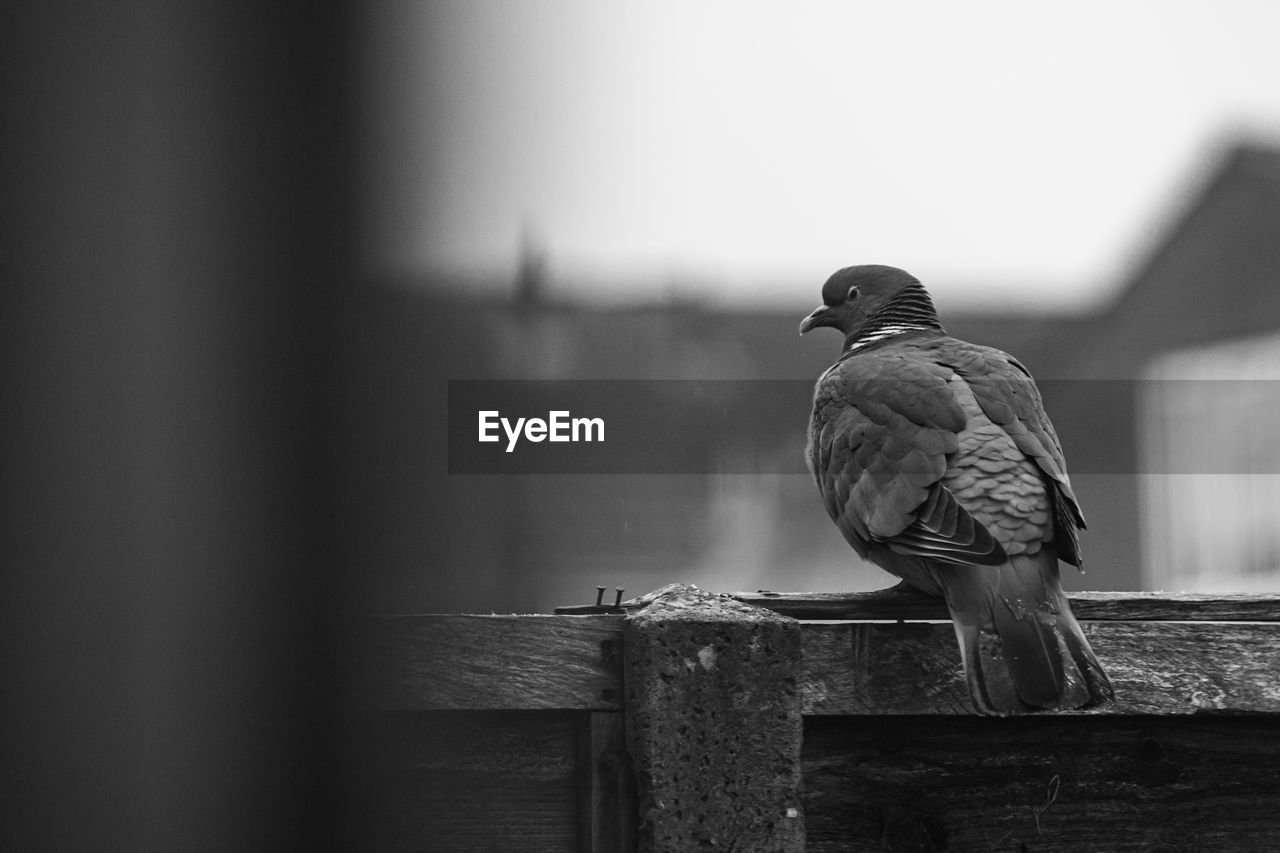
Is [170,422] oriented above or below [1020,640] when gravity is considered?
above

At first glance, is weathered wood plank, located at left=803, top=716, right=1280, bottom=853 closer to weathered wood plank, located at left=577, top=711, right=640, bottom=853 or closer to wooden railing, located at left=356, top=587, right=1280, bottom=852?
wooden railing, located at left=356, top=587, right=1280, bottom=852

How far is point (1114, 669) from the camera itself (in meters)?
1.75

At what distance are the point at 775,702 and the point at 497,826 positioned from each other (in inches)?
13.1

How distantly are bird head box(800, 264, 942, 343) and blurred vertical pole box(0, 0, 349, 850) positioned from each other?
8.97 feet

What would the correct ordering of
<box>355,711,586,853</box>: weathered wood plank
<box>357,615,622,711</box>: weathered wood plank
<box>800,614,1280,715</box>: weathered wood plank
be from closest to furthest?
1. <box>355,711,586,853</box>: weathered wood plank
2. <box>357,615,622,711</box>: weathered wood plank
3. <box>800,614,1280,715</box>: weathered wood plank

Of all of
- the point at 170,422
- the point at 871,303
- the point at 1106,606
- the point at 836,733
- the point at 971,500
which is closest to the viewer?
the point at 170,422

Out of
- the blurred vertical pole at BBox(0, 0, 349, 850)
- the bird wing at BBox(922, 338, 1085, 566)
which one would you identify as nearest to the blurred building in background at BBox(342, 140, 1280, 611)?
the blurred vertical pole at BBox(0, 0, 349, 850)

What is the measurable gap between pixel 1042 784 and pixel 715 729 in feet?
1.59

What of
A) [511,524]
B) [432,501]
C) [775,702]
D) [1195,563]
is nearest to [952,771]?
[775,702]

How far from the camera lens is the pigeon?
5.64 feet

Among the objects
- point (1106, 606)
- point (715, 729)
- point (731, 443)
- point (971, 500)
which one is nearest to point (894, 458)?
point (971, 500)

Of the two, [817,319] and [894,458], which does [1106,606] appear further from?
[817,319]

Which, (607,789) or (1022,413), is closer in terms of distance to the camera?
(607,789)

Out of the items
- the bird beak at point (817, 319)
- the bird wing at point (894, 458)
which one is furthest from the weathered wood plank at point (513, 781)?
the bird beak at point (817, 319)
